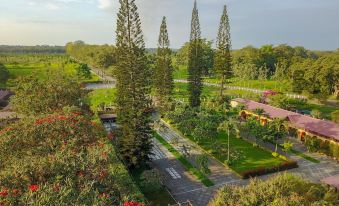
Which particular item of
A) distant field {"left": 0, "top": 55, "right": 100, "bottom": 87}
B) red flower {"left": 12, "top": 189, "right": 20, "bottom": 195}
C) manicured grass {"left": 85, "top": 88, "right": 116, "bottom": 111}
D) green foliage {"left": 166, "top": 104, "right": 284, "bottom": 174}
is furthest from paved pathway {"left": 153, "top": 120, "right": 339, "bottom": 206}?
distant field {"left": 0, "top": 55, "right": 100, "bottom": 87}

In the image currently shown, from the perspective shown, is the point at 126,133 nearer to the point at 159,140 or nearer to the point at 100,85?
the point at 159,140

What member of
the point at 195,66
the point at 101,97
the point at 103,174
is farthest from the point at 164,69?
the point at 103,174

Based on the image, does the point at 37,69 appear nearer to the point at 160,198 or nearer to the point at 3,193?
the point at 160,198

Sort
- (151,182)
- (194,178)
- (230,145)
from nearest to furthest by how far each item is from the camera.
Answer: (151,182) → (194,178) → (230,145)

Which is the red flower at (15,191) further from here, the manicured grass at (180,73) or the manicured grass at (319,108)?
the manicured grass at (180,73)

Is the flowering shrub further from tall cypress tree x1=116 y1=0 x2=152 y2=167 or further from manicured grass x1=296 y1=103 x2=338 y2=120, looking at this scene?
manicured grass x1=296 y1=103 x2=338 y2=120

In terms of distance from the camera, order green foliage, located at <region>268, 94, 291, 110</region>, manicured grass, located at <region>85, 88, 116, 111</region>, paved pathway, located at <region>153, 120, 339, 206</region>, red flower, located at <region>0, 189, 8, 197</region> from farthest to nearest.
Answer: manicured grass, located at <region>85, 88, 116, 111</region>
green foliage, located at <region>268, 94, 291, 110</region>
paved pathway, located at <region>153, 120, 339, 206</region>
red flower, located at <region>0, 189, 8, 197</region>

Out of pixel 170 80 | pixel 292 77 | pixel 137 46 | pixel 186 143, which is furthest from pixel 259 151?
pixel 292 77

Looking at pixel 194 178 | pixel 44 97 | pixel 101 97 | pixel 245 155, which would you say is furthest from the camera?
pixel 101 97
